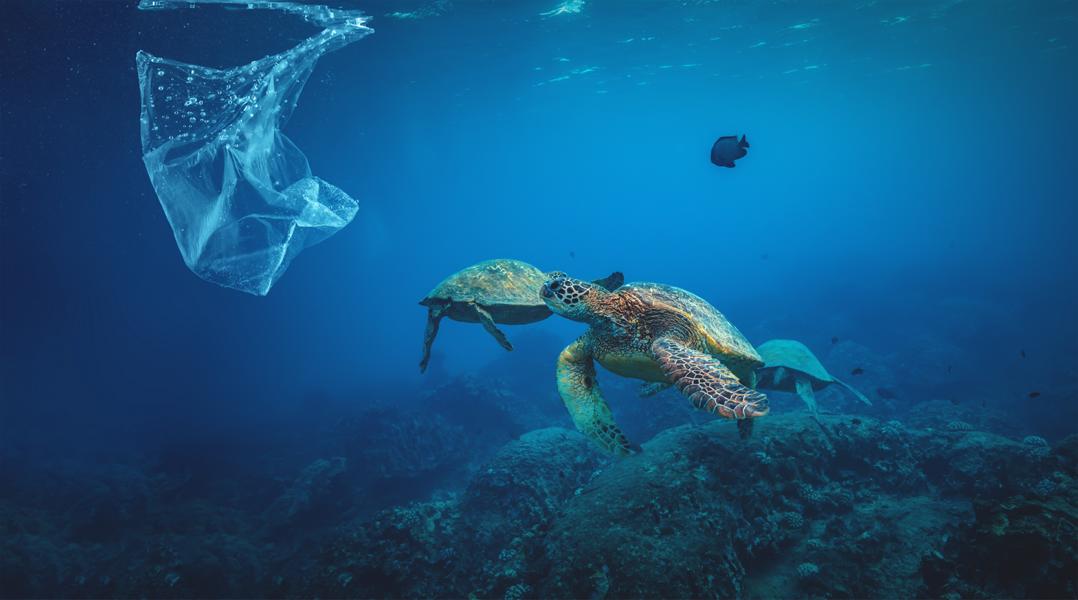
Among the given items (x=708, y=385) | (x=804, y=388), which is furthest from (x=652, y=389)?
(x=804, y=388)

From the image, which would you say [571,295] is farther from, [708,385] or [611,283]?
[708,385]

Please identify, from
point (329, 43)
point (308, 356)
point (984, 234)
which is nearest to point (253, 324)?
point (308, 356)

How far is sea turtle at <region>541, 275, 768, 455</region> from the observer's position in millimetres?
4047

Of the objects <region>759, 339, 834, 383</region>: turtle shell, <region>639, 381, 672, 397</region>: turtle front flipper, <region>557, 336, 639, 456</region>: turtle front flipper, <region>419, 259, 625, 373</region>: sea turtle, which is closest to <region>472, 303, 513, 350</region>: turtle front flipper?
<region>419, 259, 625, 373</region>: sea turtle

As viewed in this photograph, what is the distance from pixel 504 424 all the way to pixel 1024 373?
20466 millimetres

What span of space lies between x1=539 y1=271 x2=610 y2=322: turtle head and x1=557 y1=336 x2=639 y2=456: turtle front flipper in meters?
0.55

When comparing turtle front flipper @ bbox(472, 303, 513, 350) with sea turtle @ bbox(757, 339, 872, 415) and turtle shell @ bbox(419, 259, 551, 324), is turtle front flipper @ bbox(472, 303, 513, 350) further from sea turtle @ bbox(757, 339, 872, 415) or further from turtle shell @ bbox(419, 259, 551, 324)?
sea turtle @ bbox(757, 339, 872, 415)

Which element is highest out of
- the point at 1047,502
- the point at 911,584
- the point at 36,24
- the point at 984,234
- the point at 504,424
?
the point at 36,24

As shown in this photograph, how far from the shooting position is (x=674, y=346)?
3.90 metres

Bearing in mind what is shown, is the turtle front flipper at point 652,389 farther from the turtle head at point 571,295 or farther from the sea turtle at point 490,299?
the sea turtle at point 490,299

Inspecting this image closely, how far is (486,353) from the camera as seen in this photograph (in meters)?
48.8

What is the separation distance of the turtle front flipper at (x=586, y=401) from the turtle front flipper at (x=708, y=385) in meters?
0.76

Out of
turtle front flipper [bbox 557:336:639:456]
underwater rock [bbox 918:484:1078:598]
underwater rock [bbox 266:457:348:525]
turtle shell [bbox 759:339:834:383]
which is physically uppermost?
turtle front flipper [bbox 557:336:639:456]

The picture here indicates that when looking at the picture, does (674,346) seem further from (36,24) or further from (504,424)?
(36,24)
